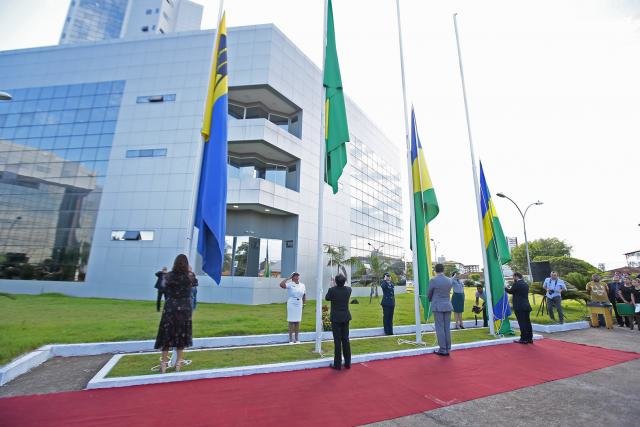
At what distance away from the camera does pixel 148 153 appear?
65.9 feet

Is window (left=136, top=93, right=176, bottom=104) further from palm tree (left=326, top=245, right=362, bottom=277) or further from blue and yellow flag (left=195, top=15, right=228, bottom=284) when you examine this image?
blue and yellow flag (left=195, top=15, right=228, bottom=284)

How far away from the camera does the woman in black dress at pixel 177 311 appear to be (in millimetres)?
5082

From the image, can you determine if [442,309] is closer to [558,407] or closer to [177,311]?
[558,407]

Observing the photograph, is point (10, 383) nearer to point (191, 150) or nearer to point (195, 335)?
point (195, 335)

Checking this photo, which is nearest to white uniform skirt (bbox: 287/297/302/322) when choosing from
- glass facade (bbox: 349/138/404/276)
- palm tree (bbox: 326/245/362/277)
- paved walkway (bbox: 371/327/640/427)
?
paved walkway (bbox: 371/327/640/427)

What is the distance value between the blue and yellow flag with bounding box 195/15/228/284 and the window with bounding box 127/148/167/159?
51.4 ft

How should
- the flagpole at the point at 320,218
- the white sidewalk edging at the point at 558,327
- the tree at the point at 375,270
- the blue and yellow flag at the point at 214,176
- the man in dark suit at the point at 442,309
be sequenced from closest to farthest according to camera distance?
1. the blue and yellow flag at the point at 214,176
2. the flagpole at the point at 320,218
3. the man in dark suit at the point at 442,309
4. the white sidewalk edging at the point at 558,327
5. the tree at the point at 375,270

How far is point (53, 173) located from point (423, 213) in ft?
84.0

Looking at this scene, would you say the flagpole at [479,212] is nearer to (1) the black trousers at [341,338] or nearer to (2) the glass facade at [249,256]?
(1) the black trousers at [341,338]

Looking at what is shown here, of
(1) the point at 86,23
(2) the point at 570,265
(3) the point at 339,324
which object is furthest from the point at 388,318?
(1) the point at 86,23

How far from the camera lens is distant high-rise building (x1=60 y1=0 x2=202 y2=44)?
57.5m

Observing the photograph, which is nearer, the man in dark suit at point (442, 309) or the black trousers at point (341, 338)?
the black trousers at point (341, 338)

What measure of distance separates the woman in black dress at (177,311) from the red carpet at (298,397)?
67cm

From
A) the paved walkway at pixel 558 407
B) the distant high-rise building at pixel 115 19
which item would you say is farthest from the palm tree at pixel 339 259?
the distant high-rise building at pixel 115 19
